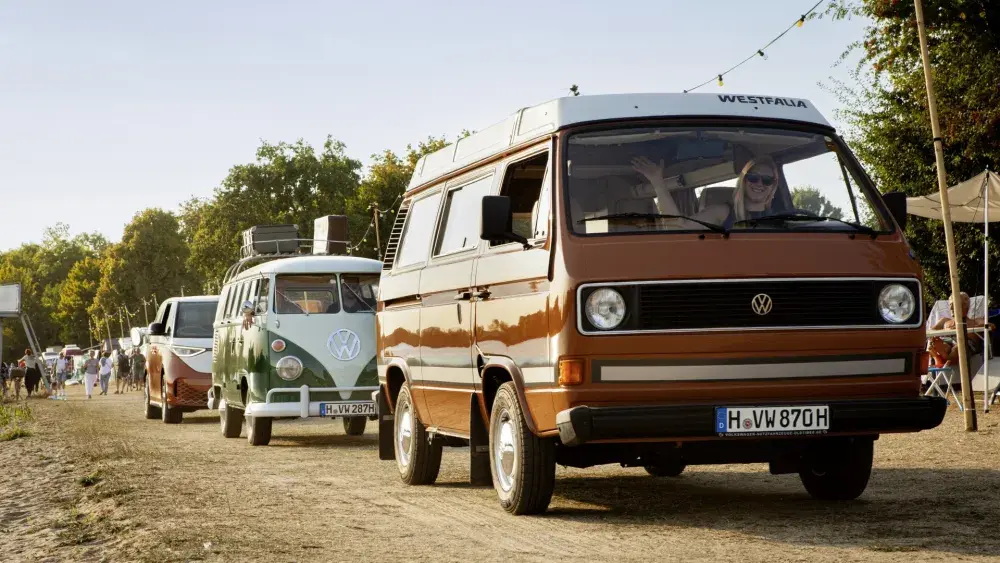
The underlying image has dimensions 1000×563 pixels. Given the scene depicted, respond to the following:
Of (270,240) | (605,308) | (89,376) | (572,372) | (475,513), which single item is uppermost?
(270,240)

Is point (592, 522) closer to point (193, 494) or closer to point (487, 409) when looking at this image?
point (487, 409)

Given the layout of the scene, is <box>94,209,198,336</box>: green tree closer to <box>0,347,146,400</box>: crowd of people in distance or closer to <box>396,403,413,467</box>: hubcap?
<box>0,347,146,400</box>: crowd of people in distance

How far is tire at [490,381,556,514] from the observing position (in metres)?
8.54

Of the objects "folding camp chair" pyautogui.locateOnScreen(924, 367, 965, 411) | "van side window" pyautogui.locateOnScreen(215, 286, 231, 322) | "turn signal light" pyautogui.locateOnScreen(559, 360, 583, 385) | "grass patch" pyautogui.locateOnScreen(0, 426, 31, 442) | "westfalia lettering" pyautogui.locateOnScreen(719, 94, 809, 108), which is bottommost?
"grass patch" pyautogui.locateOnScreen(0, 426, 31, 442)

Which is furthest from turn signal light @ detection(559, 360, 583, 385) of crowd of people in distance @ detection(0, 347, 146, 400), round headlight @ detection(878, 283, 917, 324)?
crowd of people in distance @ detection(0, 347, 146, 400)

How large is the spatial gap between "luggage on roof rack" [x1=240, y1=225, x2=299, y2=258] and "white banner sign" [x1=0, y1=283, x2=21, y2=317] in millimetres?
17422

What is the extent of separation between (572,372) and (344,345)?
9.83 m

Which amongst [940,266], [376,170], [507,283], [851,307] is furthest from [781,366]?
[376,170]

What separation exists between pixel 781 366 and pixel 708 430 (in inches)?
→ 22.6

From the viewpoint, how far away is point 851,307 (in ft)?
26.7

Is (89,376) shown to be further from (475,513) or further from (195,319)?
(475,513)

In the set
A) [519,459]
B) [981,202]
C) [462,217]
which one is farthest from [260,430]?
[519,459]

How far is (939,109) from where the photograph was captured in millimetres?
24969

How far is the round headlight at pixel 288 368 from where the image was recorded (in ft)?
56.6
